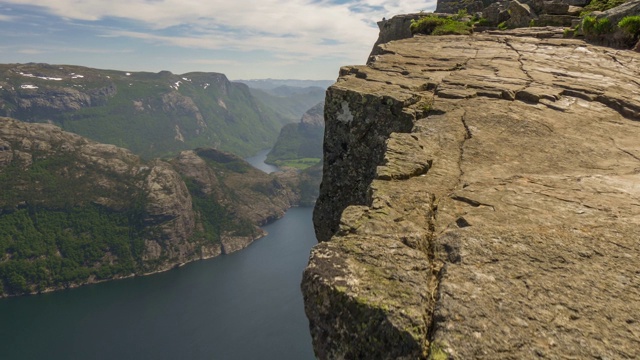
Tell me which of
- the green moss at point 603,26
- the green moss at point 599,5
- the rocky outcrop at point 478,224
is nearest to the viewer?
the rocky outcrop at point 478,224

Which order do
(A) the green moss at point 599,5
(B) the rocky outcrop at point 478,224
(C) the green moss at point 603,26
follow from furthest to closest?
(A) the green moss at point 599,5, (C) the green moss at point 603,26, (B) the rocky outcrop at point 478,224

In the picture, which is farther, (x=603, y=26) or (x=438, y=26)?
(x=438, y=26)

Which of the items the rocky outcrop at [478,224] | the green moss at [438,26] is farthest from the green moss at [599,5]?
the rocky outcrop at [478,224]

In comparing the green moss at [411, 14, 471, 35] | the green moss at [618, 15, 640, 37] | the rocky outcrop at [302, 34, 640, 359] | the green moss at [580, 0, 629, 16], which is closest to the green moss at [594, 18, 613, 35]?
the green moss at [618, 15, 640, 37]

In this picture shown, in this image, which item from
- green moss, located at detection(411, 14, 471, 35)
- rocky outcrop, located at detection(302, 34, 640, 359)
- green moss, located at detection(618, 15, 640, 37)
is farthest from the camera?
green moss, located at detection(411, 14, 471, 35)

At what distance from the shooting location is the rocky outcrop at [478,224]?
6195mm

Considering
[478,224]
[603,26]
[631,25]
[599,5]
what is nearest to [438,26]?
[603,26]

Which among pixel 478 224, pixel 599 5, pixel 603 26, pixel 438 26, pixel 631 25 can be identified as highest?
pixel 599 5

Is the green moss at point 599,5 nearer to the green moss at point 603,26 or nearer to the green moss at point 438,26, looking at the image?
the green moss at point 603,26

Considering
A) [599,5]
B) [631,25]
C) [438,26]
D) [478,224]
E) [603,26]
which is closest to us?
[478,224]

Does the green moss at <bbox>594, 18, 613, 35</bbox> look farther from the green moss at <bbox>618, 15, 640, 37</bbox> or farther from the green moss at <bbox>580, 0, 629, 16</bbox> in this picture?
the green moss at <bbox>580, 0, 629, 16</bbox>

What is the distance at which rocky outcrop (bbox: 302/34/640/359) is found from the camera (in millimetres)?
6195

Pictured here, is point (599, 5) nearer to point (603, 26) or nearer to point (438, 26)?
point (603, 26)

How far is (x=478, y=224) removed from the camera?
8.50 meters
